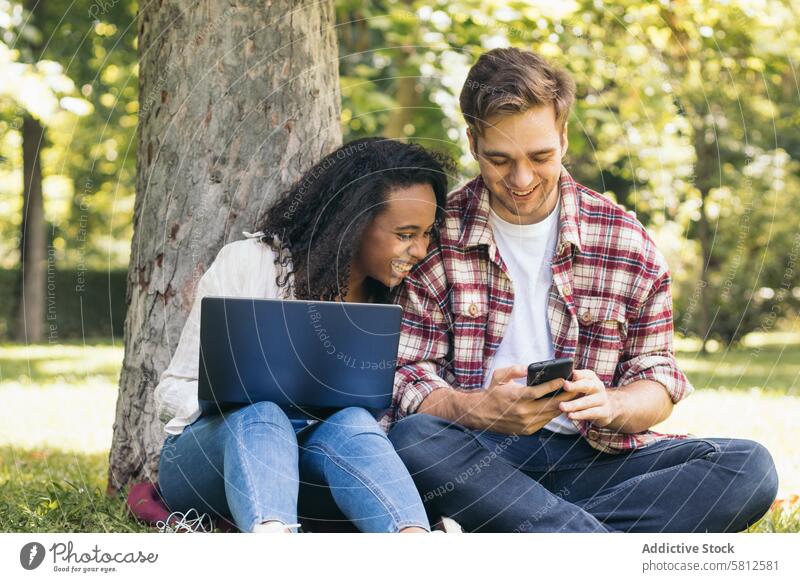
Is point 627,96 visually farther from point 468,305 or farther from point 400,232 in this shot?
point 400,232

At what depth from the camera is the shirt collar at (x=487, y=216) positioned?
3430 millimetres

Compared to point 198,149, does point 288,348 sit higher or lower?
lower

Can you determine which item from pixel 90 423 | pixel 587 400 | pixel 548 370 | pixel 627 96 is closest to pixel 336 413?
pixel 548 370

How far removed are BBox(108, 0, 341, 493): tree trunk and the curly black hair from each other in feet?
1.05

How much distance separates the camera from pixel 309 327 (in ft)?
9.57

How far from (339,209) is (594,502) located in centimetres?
136

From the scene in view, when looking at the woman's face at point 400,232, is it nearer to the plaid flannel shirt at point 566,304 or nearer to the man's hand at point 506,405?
the plaid flannel shirt at point 566,304

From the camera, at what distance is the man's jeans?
3100mm

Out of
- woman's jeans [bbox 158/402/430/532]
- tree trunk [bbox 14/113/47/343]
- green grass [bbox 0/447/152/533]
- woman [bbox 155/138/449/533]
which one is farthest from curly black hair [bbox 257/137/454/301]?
tree trunk [bbox 14/113/47/343]

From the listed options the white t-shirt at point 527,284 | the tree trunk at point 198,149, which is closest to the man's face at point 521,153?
the white t-shirt at point 527,284

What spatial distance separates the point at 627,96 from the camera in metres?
7.57

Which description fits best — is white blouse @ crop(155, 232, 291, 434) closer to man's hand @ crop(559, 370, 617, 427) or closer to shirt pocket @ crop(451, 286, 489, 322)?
shirt pocket @ crop(451, 286, 489, 322)

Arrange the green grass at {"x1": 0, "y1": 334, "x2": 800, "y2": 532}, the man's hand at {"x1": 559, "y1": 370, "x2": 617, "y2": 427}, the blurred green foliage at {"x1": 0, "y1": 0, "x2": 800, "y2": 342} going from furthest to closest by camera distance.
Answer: the blurred green foliage at {"x1": 0, "y1": 0, "x2": 800, "y2": 342} → the green grass at {"x1": 0, "y1": 334, "x2": 800, "y2": 532} → the man's hand at {"x1": 559, "y1": 370, "x2": 617, "y2": 427}

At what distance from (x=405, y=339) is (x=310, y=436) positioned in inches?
22.6
